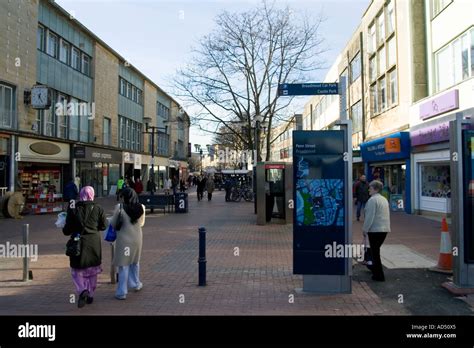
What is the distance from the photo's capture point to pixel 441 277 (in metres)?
7.46

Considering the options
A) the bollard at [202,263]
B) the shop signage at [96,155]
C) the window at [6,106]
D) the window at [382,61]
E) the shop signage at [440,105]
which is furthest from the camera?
the shop signage at [96,155]

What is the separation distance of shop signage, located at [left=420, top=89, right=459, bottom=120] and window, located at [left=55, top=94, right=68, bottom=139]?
66.4 ft

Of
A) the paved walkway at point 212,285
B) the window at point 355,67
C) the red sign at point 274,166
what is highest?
the window at point 355,67

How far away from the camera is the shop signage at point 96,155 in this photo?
91.1 feet

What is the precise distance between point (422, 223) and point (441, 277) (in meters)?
8.93

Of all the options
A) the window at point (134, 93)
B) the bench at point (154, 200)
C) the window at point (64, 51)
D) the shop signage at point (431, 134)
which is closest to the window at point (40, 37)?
the window at point (64, 51)

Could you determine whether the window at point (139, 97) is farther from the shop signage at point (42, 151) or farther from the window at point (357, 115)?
the window at point (357, 115)

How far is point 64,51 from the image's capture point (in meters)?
28.0

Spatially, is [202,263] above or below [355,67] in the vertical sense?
below

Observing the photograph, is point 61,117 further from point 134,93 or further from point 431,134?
point 431,134

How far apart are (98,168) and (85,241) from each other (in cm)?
2903

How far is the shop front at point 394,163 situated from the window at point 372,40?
565 centimetres

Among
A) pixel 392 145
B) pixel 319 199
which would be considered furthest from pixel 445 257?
pixel 392 145
